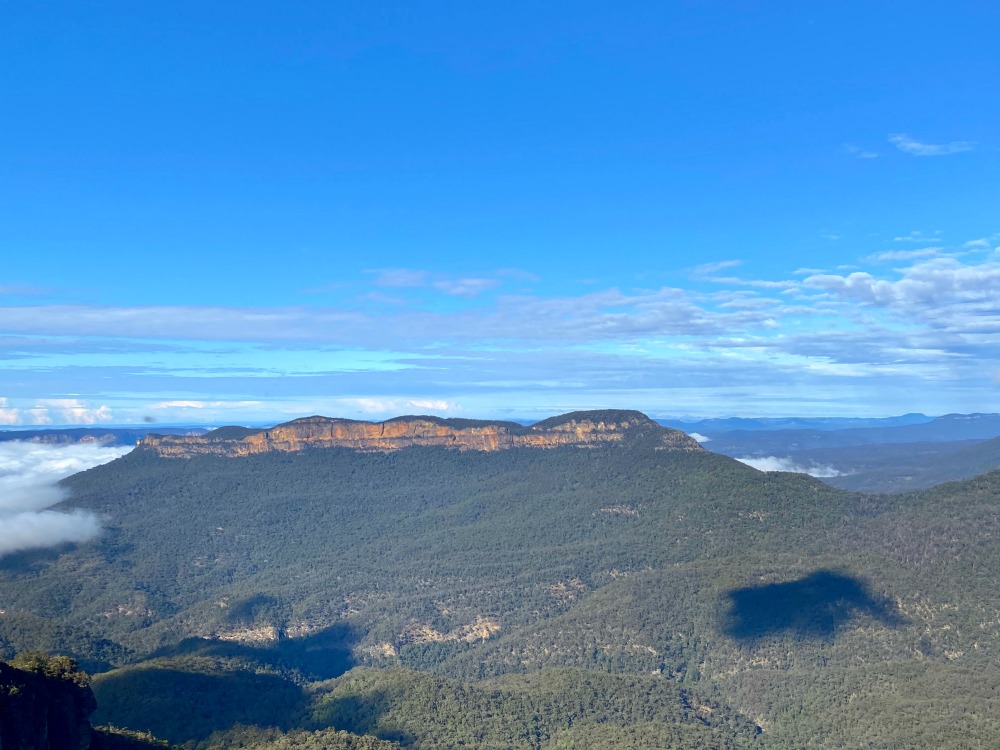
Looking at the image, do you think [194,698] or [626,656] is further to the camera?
[626,656]

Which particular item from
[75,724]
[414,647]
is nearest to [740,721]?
[414,647]

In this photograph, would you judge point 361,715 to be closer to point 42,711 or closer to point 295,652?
point 42,711

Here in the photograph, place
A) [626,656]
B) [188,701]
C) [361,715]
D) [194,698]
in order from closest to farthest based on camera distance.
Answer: [188,701], [194,698], [361,715], [626,656]

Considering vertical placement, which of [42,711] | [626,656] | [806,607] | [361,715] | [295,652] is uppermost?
[42,711]

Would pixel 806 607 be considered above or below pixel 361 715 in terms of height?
above

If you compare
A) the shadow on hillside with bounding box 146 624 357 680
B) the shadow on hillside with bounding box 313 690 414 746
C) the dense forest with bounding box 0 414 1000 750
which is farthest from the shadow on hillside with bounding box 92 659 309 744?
the shadow on hillside with bounding box 146 624 357 680

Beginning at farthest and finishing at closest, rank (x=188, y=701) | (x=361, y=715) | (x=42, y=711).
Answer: (x=361, y=715), (x=188, y=701), (x=42, y=711)

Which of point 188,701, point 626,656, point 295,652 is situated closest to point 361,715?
point 188,701

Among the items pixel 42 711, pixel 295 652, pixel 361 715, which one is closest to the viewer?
pixel 42 711

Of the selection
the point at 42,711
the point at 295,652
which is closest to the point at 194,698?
the point at 42,711

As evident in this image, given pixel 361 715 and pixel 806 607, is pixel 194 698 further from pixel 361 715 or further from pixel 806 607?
pixel 806 607
